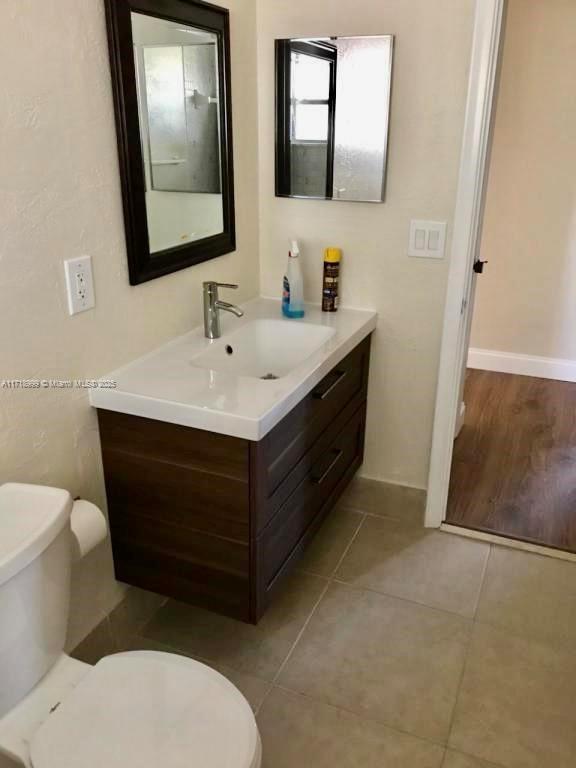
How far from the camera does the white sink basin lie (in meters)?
2.07

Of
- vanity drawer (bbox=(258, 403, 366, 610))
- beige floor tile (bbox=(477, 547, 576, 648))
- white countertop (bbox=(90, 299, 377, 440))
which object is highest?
white countertop (bbox=(90, 299, 377, 440))

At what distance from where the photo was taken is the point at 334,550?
230 centimetres

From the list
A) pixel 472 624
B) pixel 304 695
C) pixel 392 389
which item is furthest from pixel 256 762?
pixel 392 389

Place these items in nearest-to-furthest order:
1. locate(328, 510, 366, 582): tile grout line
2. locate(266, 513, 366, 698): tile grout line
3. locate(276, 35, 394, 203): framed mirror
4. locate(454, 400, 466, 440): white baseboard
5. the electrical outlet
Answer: the electrical outlet
locate(266, 513, 366, 698): tile grout line
locate(276, 35, 394, 203): framed mirror
locate(328, 510, 366, 582): tile grout line
locate(454, 400, 466, 440): white baseboard

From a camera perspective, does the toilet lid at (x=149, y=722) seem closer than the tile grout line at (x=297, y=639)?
Yes

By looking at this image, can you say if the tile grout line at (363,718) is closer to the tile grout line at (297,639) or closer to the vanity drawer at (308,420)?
the tile grout line at (297,639)

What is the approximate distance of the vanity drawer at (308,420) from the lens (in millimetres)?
1584

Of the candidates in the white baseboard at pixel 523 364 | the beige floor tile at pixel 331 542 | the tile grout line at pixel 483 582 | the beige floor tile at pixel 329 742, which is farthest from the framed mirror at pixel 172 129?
the white baseboard at pixel 523 364

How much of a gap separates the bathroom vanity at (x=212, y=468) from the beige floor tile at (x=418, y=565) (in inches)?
13.2

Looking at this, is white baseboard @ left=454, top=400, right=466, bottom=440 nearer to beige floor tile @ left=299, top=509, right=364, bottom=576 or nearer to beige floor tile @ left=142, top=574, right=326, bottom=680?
beige floor tile @ left=299, top=509, right=364, bottom=576

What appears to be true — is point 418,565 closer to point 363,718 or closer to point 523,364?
point 363,718

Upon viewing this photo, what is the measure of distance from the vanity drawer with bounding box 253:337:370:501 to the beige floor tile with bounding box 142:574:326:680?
1.81ft

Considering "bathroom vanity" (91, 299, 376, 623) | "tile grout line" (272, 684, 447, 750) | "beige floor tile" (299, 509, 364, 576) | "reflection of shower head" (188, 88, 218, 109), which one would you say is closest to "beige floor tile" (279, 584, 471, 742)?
"tile grout line" (272, 684, 447, 750)

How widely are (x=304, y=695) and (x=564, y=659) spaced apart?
2.50ft
